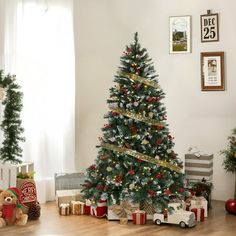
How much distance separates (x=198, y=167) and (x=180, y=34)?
171 cm

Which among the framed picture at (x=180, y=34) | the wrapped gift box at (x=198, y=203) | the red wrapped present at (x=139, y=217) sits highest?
the framed picture at (x=180, y=34)

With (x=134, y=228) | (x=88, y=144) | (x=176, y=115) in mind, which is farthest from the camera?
(x=88, y=144)

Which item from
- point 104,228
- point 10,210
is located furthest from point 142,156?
point 10,210

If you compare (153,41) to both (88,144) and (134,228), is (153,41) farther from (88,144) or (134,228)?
(134,228)

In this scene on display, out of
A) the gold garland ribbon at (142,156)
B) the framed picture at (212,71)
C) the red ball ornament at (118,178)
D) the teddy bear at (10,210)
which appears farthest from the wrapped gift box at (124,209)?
the framed picture at (212,71)

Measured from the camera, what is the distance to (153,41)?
7281 mm

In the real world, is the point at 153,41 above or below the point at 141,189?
above

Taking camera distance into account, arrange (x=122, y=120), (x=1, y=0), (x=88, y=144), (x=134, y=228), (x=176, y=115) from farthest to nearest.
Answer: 1. (x=88, y=144)
2. (x=176, y=115)
3. (x=1, y=0)
4. (x=122, y=120)
5. (x=134, y=228)

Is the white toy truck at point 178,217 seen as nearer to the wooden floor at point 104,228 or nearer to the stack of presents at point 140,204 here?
the wooden floor at point 104,228

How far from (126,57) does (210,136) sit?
5.46 ft

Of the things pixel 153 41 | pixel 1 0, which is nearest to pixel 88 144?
pixel 153 41

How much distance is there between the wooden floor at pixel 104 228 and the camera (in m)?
5.31

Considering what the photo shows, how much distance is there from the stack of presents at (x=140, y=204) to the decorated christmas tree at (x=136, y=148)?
9 centimetres

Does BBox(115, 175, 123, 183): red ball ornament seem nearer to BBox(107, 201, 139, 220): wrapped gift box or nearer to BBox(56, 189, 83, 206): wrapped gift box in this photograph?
BBox(107, 201, 139, 220): wrapped gift box
